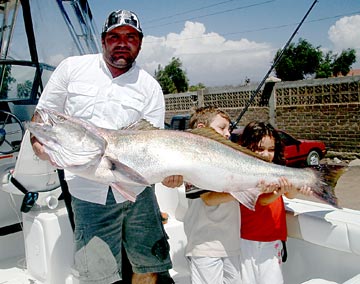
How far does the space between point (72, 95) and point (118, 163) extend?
0.69 m

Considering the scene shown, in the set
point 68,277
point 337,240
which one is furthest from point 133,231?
point 337,240

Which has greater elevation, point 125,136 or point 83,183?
point 125,136

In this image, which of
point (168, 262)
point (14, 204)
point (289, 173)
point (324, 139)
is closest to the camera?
point (289, 173)

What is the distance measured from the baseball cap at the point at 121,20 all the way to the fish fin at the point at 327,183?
150 centimetres

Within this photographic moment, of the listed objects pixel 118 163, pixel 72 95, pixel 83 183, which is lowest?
pixel 83 183

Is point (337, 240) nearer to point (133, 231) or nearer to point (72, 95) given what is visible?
point (133, 231)

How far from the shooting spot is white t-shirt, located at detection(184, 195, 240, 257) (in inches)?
112

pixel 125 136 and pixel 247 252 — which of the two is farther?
pixel 247 252

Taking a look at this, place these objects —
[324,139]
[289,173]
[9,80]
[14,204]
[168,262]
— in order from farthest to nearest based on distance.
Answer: [324,139], [9,80], [14,204], [168,262], [289,173]

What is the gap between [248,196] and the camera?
2.55 m

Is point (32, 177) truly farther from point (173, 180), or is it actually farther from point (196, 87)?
point (196, 87)

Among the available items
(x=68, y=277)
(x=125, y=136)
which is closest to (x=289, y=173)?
(x=125, y=136)

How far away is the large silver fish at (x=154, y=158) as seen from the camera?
2324mm

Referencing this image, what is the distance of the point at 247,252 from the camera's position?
284cm
